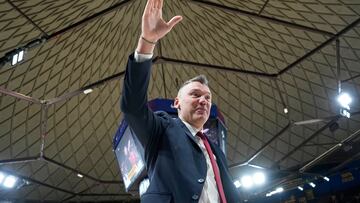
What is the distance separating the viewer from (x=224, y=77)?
25031mm

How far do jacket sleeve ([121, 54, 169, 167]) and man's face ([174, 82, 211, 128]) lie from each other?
377 mm

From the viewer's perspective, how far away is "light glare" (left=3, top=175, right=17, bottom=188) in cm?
2456

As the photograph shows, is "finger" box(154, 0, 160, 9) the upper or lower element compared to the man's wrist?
upper

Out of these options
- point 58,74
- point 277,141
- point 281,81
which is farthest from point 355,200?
point 58,74

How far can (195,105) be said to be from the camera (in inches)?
111

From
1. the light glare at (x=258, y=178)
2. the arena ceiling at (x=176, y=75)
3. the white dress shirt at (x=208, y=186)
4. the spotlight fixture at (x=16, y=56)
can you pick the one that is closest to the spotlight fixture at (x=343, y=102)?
the arena ceiling at (x=176, y=75)

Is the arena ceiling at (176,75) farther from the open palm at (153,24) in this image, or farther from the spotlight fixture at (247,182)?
the open palm at (153,24)

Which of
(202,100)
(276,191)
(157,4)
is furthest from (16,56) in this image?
(276,191)

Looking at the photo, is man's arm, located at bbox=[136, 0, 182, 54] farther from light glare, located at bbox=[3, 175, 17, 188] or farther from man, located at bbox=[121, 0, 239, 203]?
light glare, located at bbox=[3, 175, 17, 188]

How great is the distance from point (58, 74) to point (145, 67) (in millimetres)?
21597

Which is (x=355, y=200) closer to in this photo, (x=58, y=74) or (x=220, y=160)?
(x=58, y=74)

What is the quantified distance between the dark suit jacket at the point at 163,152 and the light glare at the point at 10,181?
2533cm

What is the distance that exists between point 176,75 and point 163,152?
22.4 m

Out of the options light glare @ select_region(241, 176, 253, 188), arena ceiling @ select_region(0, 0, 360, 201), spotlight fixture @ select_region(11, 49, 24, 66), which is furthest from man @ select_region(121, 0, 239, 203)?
light glare @ select_region(241, 176, 253, 188)
